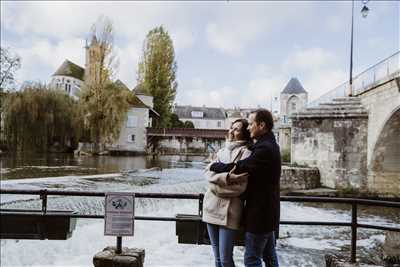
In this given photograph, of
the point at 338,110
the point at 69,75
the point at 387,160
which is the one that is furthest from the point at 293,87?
the point at 387,160

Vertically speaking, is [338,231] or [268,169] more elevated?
[268,169]

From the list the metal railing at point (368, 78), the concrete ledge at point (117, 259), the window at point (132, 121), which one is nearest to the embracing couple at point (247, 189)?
the concrete ledge at point (117, 259)

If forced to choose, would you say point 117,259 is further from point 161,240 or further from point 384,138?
point 384,138

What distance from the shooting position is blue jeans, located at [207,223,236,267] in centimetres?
268

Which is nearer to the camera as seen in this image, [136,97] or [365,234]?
[365,234]

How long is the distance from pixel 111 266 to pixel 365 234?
7.79 meters

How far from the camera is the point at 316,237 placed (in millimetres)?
8719

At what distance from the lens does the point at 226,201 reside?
2.63 metres

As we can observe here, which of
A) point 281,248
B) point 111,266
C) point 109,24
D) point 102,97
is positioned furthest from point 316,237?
point 109,24

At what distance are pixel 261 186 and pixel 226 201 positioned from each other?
268 millimetres

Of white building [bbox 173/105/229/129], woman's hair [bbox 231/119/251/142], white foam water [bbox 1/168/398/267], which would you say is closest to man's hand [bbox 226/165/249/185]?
woman's hair [bbox 231/119/251/142]

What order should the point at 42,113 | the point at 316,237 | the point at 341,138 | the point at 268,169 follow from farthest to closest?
the point at 42,113 → the point at 341,138 → the point at 316,237 → the point at 268,169

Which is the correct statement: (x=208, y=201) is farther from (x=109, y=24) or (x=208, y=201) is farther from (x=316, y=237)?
(x=109, y=24)

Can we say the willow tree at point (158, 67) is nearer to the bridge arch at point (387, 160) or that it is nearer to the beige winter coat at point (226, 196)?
the bridge arch at point (387, 160)
